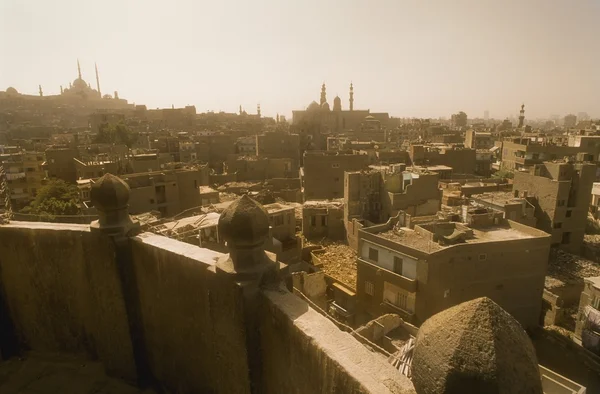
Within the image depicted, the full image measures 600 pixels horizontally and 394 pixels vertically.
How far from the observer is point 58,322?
217 inches

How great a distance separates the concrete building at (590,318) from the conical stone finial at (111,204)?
2231 cm

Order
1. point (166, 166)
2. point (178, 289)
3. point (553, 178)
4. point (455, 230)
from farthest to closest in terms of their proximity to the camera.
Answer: point (166, 166) → point (553, 178) → point (455, 230) → point (178, 289)

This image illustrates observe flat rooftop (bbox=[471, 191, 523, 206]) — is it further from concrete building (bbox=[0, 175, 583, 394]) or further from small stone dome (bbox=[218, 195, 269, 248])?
small stone dome (bbox=[218, 195, 269, 248])

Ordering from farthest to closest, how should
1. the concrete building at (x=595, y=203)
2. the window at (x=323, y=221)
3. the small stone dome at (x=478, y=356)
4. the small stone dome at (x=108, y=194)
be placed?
the concrete building at (x=595, y=203)
the window at (x=323, y=221)
the small stone dome at (x=108, y=194)
the small stone dome at (x=478, y=356)

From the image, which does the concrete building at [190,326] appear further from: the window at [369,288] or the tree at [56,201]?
the tree at [56,201]

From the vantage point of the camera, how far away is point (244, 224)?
3471 millimetres

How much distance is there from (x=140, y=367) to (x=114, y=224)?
1.92m

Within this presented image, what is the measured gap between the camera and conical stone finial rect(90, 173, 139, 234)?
4777mm

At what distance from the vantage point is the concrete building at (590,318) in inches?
748

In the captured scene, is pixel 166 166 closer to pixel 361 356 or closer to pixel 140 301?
pixel 140 301

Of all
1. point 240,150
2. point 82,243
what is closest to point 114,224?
point 82,243

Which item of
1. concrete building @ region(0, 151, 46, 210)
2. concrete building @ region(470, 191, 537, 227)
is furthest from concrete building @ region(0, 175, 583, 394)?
concrete building @ region(0, 151, 46, 210)

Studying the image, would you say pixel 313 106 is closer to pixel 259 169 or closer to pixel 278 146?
pixel 278 146

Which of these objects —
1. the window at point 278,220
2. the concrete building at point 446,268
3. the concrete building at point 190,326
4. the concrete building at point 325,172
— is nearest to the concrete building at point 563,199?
Answer: the concrete building at point 446,268
